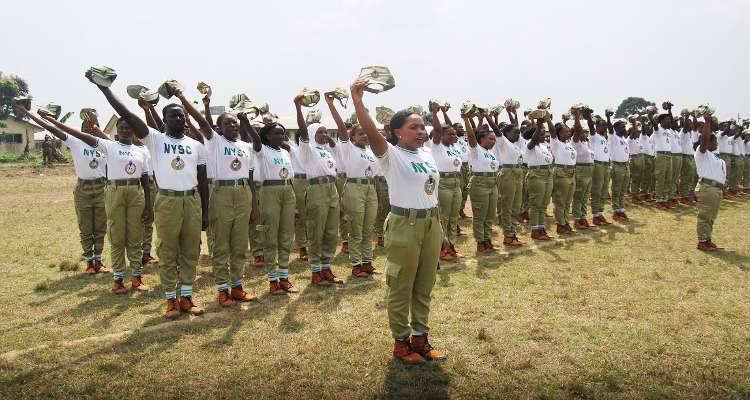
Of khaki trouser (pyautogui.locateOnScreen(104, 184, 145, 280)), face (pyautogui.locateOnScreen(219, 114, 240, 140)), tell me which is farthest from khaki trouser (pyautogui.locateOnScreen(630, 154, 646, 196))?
khaki trouser (pyautogui.locateOnScreen(104, 184, 145, 280))

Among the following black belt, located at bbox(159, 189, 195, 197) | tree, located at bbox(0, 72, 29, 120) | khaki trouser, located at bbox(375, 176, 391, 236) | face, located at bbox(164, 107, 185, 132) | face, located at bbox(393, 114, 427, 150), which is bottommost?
khaki trouser, located at bbox(375, 176, 391, 236)

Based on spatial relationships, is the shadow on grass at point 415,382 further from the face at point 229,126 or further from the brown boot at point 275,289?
the face at point 229,126

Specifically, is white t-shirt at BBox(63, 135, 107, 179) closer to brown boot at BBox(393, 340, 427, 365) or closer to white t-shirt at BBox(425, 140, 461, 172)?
white t-shirt at BBox(425, 140, 461, 172)

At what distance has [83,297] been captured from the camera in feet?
23.6

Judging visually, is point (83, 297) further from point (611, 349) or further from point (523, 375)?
point (611, 349)

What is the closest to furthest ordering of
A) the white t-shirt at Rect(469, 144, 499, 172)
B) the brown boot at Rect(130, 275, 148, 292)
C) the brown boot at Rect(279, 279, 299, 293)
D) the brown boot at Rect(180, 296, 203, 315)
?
the brown boot at Rect(180, 296, 203, 315)
the brown boot at Rect(279, 279, 299, 293)
the brown boot at Rect(130, 275, 148, 292)
the white t-shirt at Rect(469, 144, 499, 172)

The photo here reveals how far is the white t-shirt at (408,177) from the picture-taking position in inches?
189

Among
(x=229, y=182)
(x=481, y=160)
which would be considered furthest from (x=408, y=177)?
(x=481, y=160)

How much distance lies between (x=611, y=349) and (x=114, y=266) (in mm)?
6993

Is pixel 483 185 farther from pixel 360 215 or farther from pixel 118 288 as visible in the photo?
pixel 118 288

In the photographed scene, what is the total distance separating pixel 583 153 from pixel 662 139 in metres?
5.25

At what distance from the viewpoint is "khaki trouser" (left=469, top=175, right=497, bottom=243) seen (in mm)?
9984

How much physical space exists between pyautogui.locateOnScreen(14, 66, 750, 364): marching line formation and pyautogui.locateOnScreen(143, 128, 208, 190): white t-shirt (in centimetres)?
1

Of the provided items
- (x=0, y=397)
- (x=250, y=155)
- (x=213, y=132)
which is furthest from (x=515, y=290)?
(x=0, y=397)
